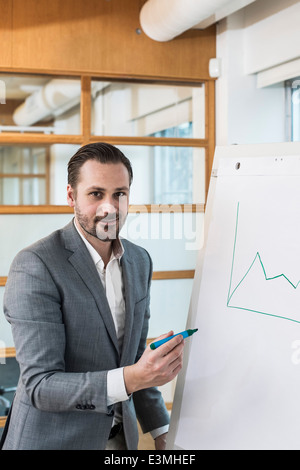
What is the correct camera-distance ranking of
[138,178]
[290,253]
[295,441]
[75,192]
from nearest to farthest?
[295,441] < [290,253] < [75,192] < [138,178]

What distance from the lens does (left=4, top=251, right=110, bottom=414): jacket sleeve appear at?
4.35ft

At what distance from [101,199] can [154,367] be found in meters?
0.46

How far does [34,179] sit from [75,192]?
2179 millimetres

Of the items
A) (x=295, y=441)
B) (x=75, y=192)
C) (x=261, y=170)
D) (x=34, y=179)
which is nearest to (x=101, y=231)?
(x=75, y=192)

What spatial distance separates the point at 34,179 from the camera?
3637 mm

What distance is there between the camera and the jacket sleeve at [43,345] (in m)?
1.33

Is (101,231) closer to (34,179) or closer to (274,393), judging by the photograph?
(274,393)

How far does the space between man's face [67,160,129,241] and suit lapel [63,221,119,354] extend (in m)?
0.04

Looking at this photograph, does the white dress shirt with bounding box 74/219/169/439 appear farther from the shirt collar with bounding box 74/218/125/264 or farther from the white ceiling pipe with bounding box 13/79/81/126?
the white ceiling pipe with bounding box 13/79/81/126

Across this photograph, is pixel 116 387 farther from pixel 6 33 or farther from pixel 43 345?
pixel 6 33

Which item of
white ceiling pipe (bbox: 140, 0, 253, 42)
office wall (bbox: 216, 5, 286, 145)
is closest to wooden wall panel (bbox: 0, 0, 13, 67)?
white ceiling pipe (bbox: 140, 0, 253, 42)

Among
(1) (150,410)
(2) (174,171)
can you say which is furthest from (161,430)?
(2) (174,171)

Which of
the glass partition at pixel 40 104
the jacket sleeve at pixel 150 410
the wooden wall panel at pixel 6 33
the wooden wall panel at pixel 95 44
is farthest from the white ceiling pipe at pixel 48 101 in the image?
the jacket sleeve at pixel 150 410

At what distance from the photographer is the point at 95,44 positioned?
3627mm
